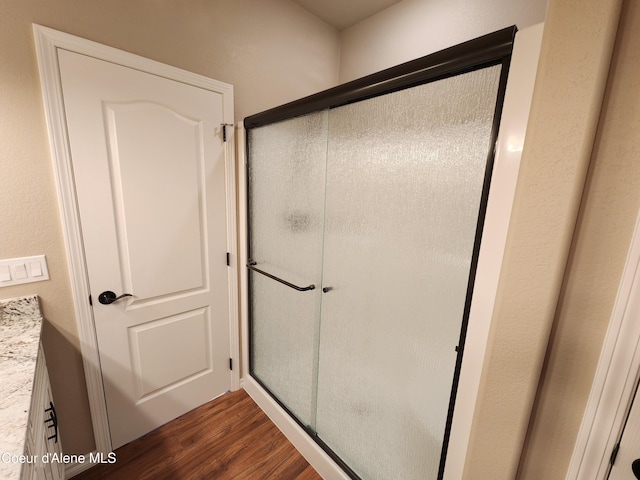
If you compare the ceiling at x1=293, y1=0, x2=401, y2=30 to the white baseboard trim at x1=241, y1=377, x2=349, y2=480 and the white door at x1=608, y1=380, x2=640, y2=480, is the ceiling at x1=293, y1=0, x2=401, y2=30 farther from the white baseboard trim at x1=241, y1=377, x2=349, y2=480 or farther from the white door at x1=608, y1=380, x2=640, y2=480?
the white baseboard trim at x1=241, y1=377, x2=349, y2=480

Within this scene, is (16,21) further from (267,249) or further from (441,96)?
(441,96)

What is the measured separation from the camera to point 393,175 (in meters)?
0.98

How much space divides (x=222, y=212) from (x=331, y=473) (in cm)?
154

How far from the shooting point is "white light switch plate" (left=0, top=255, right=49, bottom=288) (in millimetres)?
1099

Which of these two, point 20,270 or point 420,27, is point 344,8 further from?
point 20,270

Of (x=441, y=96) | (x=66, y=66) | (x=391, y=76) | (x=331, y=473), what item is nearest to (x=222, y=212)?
(x=66, y=66)

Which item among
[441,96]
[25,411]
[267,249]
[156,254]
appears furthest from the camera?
[267,249]

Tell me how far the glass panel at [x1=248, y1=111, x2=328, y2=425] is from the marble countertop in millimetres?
1022

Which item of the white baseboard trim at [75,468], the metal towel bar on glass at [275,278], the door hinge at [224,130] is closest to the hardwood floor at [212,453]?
the white baseboard trim at [75,468]

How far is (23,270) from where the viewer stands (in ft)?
3.73

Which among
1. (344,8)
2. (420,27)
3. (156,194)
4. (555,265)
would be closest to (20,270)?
(156,194)

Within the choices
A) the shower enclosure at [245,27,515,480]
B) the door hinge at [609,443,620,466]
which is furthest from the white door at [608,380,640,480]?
the shower enclosure at [245,27,515,480]

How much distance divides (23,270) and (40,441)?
72 cm

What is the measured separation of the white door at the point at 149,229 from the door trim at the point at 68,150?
0.03 metres
